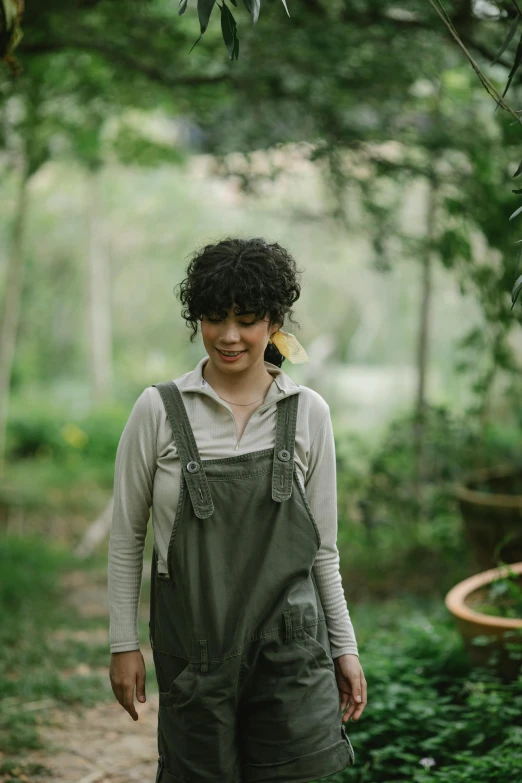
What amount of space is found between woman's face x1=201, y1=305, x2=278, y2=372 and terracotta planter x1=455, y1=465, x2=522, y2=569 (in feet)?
9.82

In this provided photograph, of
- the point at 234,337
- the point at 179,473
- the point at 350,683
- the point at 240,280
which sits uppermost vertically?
the point at 240,280

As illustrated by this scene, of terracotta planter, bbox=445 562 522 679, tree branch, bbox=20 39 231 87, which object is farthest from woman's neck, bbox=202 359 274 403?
tree branch, bbox=20 39 231 87

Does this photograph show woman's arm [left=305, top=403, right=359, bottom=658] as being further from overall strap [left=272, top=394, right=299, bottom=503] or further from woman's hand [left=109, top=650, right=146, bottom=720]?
woman's hand [left=109, top=650, right=146, bottom=720]

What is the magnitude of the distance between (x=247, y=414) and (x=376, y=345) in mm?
9516

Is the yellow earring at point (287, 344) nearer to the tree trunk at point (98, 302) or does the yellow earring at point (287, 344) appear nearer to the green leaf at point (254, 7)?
the green leaf at point (254, 7)

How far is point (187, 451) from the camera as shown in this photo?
6.30 ft

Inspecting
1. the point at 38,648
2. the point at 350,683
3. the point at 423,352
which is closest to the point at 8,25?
the point at 350,683

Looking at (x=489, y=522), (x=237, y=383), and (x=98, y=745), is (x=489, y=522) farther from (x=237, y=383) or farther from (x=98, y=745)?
(x=237, y=383)

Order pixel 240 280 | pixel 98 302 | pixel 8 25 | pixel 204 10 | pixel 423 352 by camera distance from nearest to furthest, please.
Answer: pixel 204 10, pixel 240 280, pixel 8 25, pixel 423 352, pixel 98 302

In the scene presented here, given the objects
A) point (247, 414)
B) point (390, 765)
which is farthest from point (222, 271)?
point (390, 765)

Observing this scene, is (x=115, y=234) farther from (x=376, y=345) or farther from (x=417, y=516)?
(x=417, y=516)

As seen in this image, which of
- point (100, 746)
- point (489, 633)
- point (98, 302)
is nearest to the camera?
point (489, 633)

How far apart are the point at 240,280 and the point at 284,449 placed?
0.39 meters

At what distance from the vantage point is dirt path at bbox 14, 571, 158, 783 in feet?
10.3
